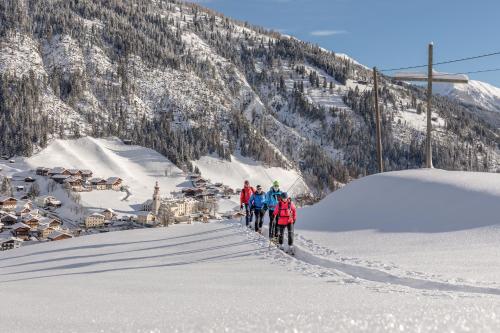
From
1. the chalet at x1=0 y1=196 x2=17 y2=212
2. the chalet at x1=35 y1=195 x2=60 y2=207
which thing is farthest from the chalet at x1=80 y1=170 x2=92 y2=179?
the chalet at x1=0 y1=196 x2=17 y2=212

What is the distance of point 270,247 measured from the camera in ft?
49.6

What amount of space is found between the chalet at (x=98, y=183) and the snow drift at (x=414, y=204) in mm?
112625

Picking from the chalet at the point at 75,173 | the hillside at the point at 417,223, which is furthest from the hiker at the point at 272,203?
the chalet at the point at 75,173

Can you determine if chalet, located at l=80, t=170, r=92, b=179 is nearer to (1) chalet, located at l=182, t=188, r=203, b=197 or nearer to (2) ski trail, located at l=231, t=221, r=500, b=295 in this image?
(1) chalet, located at l=182, t=188, r=203, b=197

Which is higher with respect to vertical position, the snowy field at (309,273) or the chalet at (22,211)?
the snowy field at (309,273)

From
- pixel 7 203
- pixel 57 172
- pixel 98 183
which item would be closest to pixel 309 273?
pixel 7 203

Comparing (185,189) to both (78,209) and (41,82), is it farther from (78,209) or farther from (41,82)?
(41,82)

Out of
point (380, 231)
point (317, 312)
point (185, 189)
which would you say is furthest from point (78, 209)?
point (317, 312)

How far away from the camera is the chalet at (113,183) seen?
4958 inches

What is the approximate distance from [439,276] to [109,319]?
7.16 meters

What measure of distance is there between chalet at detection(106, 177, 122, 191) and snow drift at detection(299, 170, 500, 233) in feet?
370

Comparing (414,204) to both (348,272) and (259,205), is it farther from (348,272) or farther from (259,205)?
(348,272)

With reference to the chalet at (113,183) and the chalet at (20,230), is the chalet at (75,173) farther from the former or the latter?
the chalet at (20,230)

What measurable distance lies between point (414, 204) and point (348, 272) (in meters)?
7.70
